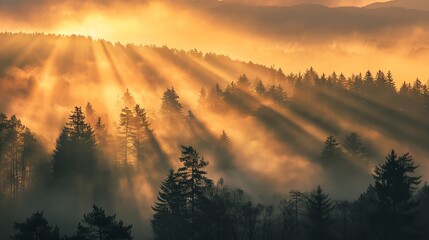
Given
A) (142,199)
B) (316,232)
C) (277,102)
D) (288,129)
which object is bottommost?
(316,232)

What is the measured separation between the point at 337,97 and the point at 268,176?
45180 mm

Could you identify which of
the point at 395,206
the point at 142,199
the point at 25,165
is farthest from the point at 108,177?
the point at 395,206

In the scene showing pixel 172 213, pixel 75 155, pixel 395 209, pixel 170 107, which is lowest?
pixel 395 209

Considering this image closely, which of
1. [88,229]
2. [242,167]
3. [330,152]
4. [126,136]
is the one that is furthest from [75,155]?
[88,229]

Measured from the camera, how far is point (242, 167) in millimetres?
104062

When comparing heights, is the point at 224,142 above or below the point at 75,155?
above

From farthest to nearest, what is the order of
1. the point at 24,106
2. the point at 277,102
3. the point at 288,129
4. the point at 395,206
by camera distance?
the point at 24,106 < the point at 277,102 < the point at 288,129 < the point at 395,206

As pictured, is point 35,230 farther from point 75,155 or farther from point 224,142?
point 224,142

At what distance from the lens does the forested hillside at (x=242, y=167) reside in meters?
52.6

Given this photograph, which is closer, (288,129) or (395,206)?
Result: (395,206)

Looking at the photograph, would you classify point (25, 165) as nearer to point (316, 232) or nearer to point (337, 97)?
point (316, 232)

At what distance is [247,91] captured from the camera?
142375 millimetres

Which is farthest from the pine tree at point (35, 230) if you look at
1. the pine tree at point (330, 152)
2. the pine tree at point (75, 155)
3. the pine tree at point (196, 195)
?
the pine tree at point (330, 152)

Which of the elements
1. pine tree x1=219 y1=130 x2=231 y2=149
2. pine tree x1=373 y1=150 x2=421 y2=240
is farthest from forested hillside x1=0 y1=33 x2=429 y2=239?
pine tree x1=219 y1=130 x2=231 y2=149
